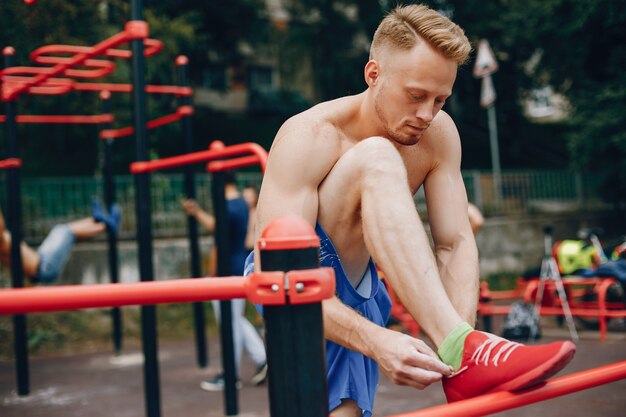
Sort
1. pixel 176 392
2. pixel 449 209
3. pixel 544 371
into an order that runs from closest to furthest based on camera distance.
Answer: pixel 544 371, pixel 449 209, pixel 176 392

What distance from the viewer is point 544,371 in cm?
136

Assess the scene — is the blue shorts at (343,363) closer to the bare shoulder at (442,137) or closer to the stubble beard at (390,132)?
the stubble beard at (390,132)

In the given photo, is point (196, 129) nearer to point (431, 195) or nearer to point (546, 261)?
point (546, 261)

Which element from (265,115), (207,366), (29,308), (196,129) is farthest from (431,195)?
(265,115)

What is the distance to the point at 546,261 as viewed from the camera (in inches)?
244

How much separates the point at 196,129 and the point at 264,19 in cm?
325

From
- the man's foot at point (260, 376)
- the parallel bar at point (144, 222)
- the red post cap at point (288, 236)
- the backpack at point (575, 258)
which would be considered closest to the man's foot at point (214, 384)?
the man's foot at point (260, 376)

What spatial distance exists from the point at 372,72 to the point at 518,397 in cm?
101

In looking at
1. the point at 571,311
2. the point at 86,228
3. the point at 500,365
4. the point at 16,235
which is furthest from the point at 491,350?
the point at 571,311

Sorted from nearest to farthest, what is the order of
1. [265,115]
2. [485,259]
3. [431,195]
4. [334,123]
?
[334,123] < [431,195] < [485,259] < [265,115]

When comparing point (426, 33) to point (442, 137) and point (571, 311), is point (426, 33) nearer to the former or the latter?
point (442, 137)

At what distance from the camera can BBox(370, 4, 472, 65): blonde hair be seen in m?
1.75

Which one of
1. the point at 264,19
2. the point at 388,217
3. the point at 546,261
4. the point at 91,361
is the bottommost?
the point at 91,361

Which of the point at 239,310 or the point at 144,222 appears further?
the point at 239,310
